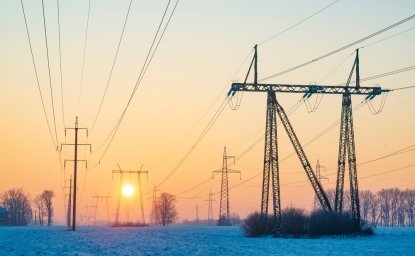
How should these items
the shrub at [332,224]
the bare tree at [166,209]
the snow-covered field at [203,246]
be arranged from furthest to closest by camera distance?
1. the bare tree at [166,209]
2. the shrub at [332,224]
3. the snow-covered field at [203,246]

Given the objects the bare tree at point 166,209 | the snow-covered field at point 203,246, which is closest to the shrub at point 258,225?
the snow-covered field at point 203,246

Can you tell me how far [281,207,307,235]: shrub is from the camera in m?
53.7

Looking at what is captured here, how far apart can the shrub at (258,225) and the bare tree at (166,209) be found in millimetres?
102333

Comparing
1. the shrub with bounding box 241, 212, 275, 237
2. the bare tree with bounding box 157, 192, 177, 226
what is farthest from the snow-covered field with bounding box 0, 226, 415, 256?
the bare tree with bounding box 157, 192, 177, 226

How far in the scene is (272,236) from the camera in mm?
51625

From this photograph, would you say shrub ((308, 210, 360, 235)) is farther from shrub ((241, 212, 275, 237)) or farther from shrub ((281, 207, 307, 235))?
shrub ((241, 212, 275, 237))

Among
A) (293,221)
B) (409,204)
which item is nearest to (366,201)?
(409,204)

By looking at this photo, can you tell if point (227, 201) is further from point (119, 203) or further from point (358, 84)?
point (358, 84)

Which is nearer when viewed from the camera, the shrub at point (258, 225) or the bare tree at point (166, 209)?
the shrub at point (258, 225)

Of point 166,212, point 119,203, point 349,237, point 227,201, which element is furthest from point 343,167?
point 166,212

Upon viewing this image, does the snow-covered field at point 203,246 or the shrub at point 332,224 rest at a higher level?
the shrub at point 332,224

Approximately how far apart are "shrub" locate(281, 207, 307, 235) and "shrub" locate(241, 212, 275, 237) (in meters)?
1.21

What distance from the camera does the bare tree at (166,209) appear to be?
159m

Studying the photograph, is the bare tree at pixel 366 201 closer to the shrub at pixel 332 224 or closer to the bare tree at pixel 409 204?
the bare tree at pixel 409 204
